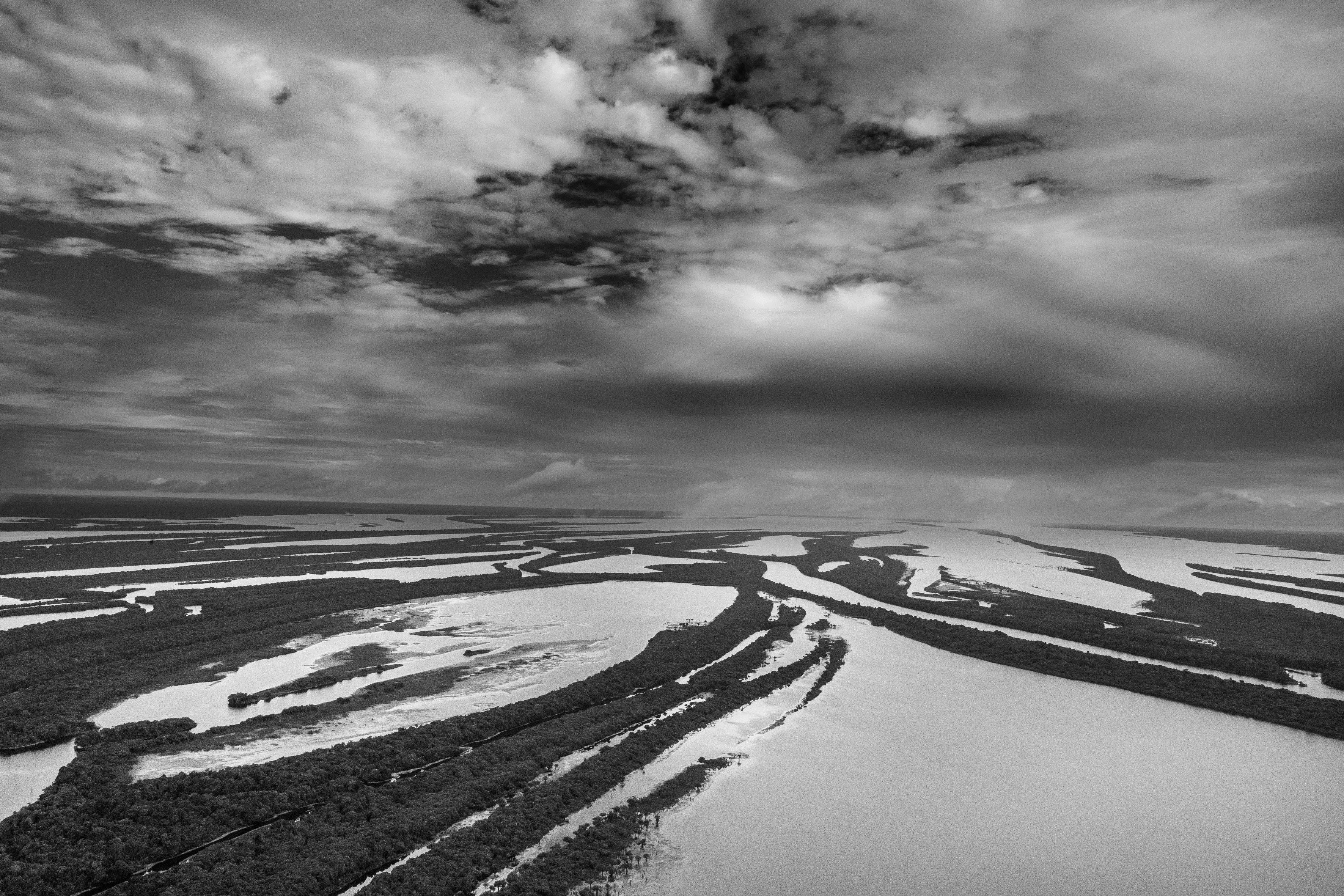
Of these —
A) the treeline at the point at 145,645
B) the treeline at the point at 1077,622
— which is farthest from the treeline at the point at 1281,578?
the treeline at the point at 145,645

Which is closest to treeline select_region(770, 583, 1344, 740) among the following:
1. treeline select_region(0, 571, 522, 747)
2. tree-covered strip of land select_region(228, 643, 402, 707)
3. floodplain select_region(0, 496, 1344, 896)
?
floodplain select_region(0, 496, 1344, 896)

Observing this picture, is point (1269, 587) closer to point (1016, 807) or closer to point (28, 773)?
point (1016, 807)

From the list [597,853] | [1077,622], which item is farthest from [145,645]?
[1077,622]

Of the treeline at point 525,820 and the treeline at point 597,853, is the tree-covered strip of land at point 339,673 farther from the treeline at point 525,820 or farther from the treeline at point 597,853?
the treeline at point 597,853

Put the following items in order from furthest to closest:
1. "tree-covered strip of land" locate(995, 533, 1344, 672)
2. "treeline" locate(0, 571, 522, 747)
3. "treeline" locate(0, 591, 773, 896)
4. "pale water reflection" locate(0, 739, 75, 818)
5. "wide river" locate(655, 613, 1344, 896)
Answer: "tree-covered strip of land" locate(995, 533, 1344, 672), "treeline" locate(0, 571, 522, 747), "pale water reflection" locate(0, 739, 75, 818), "wide river" locate(655, 613, 1344, 896), "treeline" locate(0, 591, 773, 896)

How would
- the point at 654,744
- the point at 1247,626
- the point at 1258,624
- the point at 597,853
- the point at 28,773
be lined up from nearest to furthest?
the point at 597,853
the point at 28,773
the point at 654,744
the point at 1247,626
the point at 1258,624

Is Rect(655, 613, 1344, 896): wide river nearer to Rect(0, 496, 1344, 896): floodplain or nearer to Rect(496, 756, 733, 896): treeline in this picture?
Rect(0, 496, 1344, 896): floodplain
